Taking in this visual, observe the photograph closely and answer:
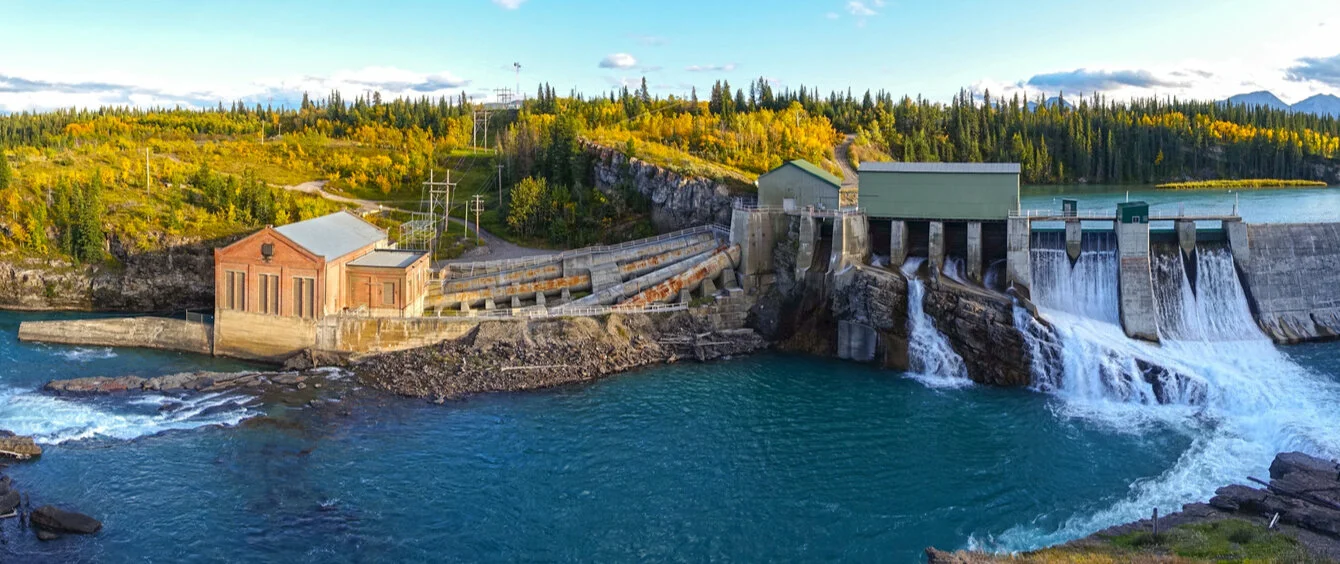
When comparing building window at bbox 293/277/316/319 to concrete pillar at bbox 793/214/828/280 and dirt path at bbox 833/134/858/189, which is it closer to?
concrete pillar at bbox 793/214/828/280

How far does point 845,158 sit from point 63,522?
93.2 meters

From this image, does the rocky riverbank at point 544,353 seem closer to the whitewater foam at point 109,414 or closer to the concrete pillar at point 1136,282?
the whitewater foam at point 109,414

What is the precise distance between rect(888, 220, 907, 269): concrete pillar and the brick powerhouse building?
3217 centimetres

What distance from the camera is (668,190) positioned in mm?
77938

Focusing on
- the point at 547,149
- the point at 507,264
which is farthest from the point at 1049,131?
the point at 507,264

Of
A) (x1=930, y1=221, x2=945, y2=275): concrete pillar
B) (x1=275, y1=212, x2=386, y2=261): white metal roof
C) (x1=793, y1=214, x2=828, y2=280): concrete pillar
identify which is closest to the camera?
(x1=275, y1=212, x2=386, y2=261): white metal roof

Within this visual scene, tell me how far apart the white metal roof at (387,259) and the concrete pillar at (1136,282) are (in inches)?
1788

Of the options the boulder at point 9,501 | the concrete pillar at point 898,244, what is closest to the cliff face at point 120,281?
the boulder at point 9,501

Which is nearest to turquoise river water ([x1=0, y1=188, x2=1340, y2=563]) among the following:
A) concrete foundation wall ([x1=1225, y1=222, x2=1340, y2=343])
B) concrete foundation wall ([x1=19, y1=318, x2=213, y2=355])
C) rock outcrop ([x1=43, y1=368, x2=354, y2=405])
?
rock outcrop ([x1=43, y1=368, x2=354, y2=405])

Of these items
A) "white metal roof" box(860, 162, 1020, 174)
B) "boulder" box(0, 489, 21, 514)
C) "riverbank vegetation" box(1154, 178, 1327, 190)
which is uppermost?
"riverbank vegetation" box(1154, 178, 1327, 190)

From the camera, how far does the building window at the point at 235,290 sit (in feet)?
186

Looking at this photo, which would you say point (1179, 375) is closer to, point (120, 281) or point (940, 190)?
point (940, 190)

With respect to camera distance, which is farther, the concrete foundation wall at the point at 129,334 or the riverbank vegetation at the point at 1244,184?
the riverbank vegetation at the point at 1244,184

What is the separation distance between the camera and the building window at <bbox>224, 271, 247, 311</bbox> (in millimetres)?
56656
